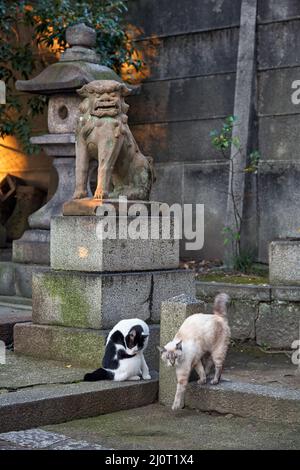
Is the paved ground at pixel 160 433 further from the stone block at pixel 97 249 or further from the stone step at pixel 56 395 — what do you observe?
the stone block at pixel 97 249

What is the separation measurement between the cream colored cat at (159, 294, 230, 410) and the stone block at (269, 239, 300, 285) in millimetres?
2618

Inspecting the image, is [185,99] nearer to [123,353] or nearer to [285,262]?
[285,262]

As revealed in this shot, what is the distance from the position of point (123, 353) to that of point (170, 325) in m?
0.43

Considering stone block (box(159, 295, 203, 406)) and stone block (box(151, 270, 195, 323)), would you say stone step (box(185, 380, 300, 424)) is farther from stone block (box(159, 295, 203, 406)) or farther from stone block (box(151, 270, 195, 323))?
stone block (box(151, 270, 195, 323))

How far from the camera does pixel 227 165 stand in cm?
1185

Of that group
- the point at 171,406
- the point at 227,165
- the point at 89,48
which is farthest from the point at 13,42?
the point at 171,406

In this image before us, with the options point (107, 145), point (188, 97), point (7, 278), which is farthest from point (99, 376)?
point (188, 97)

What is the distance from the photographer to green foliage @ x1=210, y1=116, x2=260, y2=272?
11250 millimetres

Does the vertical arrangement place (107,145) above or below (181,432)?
above

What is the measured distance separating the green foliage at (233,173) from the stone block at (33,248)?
2.55 m

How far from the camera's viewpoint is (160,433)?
5789 mm

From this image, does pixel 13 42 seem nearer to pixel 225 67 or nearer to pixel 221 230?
→ pixel 225 67

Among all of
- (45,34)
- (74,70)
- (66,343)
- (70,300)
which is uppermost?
(45,34)

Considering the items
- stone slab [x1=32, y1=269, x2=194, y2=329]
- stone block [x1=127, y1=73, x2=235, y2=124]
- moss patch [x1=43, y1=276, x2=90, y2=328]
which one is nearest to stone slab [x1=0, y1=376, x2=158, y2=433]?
stone slab [x1=32, y1=269, x2=194, y2=329]
